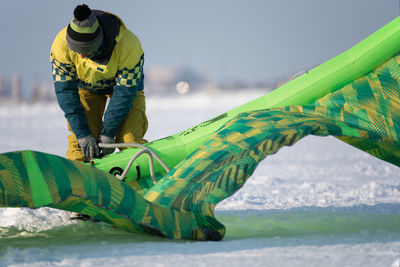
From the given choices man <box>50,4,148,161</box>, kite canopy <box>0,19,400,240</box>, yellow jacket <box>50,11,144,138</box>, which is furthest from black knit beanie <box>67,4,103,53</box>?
kite canopy <box>0,19,400,240</box>

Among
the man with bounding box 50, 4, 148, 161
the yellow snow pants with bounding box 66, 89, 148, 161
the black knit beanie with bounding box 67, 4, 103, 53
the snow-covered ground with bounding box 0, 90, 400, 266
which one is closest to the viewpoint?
the snow-covered ground with bounding box 0, 90, 400, 266

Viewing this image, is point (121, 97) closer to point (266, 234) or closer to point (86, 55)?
point (86, 55)

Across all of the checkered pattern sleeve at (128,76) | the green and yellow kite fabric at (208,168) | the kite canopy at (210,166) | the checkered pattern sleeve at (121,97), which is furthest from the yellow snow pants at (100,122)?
the green and yellow kite fabric at (208,168)

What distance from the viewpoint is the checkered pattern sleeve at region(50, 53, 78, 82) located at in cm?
325

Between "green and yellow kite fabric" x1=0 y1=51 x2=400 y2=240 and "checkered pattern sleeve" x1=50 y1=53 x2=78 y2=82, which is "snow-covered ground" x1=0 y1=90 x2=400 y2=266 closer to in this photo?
"green and yellow kite fabric" x1=0 y1=51 x2=400 y2=240

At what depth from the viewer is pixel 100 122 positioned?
3650 mm

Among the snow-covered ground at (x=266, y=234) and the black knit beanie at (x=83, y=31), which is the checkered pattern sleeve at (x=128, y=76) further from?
the snow-covered ground at (x=266, y=234)

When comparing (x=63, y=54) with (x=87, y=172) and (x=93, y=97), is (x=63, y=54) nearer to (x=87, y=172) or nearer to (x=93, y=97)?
(x=93, y=97)

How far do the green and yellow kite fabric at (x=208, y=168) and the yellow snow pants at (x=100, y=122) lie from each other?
0.90 meters

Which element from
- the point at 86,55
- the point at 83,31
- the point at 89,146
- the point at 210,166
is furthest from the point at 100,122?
the point at 210,166

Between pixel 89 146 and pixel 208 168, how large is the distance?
1.04 m

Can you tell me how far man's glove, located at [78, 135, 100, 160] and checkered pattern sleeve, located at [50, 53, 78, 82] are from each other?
368 millimetres

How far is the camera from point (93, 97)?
3.58 meters

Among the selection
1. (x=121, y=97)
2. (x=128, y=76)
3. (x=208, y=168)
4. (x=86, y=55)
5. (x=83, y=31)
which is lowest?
(x=208, y=168)
